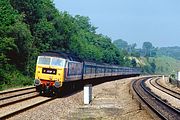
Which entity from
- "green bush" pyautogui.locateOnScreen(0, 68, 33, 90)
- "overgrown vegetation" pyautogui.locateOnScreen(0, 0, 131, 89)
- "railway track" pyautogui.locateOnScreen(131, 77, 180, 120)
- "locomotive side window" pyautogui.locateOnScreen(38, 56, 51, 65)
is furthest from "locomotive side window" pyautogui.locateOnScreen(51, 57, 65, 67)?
"overgrown vegetation" pyautogui.locateOnScreen(0, 0, 131, 89)

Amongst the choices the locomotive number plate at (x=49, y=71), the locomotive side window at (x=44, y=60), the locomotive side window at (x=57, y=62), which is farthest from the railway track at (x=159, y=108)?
the locomotive side window at (x=44, y=60)

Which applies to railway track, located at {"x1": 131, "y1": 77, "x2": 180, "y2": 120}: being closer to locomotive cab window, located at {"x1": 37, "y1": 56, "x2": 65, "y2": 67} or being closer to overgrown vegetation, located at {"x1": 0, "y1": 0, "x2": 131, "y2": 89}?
locomotive cab window, located at {"x1": 37, "y1": 56, "x2": 65, "y2": 67}

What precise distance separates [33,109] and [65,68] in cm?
789

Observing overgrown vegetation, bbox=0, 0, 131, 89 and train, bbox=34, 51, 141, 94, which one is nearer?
train, bbox=34, 51, 141, 94

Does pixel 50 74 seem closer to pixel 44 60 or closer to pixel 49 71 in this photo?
pixel 49 71

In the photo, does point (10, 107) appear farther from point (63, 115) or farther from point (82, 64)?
point (82, 64)

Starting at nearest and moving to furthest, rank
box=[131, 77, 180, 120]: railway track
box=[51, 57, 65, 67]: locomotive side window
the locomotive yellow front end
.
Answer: box=[131, 77, 180, 120]: railway track → the locomotive yellow front end → box=[51, 57, 65, 67]: locomotive side window

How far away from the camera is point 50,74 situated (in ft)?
88.5

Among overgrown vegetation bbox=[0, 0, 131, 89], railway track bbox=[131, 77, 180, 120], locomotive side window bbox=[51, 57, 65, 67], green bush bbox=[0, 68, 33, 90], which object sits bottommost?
railway track bbox=[131, 77, 180, 120]

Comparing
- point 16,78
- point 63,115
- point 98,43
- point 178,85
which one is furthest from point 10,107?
point 98,43

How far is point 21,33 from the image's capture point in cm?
4656

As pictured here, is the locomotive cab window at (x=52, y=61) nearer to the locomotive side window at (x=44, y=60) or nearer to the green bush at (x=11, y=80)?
the locomotive side window at (x=44, y=60)

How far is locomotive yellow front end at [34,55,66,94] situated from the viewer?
26766 mm

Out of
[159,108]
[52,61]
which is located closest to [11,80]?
[52,61]
